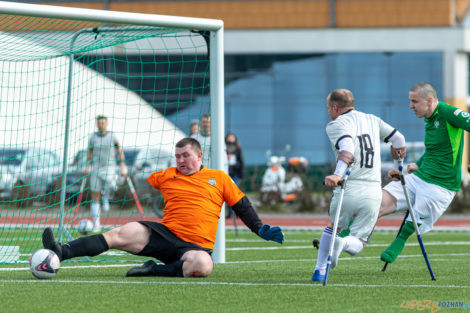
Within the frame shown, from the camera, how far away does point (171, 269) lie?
24.8 ft

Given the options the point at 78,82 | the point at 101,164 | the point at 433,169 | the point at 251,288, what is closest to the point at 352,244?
the point at 251,288

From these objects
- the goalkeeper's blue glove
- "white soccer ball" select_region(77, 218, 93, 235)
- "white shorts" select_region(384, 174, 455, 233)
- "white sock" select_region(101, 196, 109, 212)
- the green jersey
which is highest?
the green jersey

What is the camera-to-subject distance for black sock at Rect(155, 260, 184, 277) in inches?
296

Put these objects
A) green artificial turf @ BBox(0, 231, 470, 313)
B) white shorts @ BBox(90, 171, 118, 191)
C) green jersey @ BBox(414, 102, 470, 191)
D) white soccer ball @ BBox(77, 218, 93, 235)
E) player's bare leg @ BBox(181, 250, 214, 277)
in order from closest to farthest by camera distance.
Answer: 1. green artificial turf @ BBox(0, 231, 470, 313)
2. player's bare leg @ BBox(181, 250, 214, 277)
3. green jersey @ BBox(414, 102, 470, 191)
4. white soccer ball @ BBox(77, 218, 93, 235)
5. white shorts @ BBox(90, 171, 118, 191)

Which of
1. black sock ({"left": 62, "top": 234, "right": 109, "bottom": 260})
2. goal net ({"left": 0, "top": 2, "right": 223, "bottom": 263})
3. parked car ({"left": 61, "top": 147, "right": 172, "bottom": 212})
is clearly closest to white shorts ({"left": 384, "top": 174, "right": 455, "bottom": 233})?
goal net ({"left": 0, "top": 2, "right": 223, "bottom": 263})

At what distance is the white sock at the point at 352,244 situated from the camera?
7.30 metres

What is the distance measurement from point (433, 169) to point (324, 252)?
5.26 ft

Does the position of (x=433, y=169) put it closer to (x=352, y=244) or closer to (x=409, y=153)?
(x=352, y=244)

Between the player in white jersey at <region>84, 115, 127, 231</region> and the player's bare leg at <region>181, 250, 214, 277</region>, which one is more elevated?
the player in white jersey at <region>84, 115, 127, 231</region>

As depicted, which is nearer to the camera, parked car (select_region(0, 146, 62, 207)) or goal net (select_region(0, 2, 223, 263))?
goal net (select_region(0, 2, 223, 263))

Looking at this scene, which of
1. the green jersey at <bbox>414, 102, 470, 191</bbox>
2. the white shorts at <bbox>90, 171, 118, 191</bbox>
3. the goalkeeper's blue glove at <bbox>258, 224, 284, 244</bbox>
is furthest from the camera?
the white shorts at <bbox>90, 171, 118, 191</bbox>

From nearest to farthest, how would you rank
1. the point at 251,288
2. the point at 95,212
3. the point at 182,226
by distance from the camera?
Result: the point at 251,288
the point at 182,226
the point at 95,212

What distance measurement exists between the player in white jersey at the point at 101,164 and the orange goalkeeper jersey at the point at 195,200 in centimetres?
557

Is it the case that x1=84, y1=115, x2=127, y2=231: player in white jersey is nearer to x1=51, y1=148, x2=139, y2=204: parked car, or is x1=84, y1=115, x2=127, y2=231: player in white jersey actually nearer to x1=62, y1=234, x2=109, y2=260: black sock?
x1=51, y1=148, x2=139, y2=204: parked car
